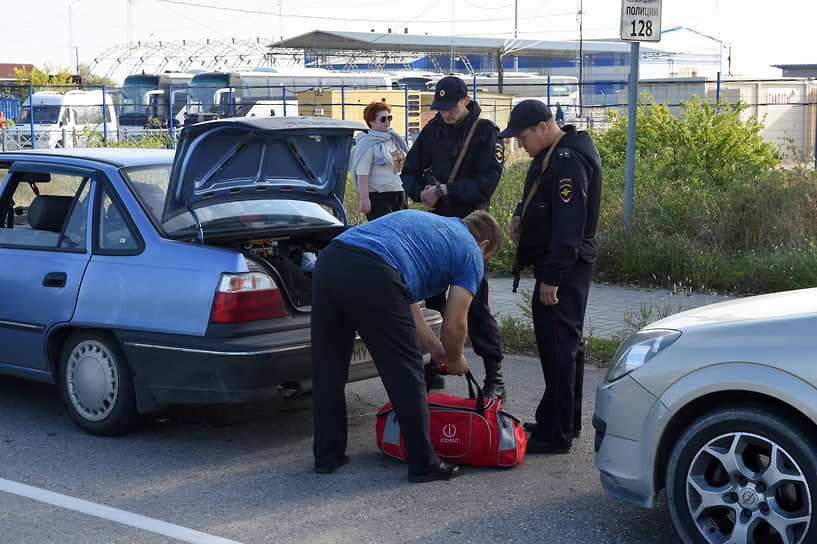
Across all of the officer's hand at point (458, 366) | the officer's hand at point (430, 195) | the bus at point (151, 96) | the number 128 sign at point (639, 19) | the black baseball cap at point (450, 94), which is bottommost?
the officer's hand at point (458, 366)

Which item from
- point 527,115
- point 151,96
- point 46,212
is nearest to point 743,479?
point 527,115

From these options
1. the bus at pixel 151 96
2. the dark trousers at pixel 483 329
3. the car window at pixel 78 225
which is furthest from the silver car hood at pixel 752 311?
the bus at pixel 151 96

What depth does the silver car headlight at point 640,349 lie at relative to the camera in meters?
3.86

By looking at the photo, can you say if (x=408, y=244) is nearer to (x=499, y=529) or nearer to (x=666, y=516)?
(x=499, y=529)

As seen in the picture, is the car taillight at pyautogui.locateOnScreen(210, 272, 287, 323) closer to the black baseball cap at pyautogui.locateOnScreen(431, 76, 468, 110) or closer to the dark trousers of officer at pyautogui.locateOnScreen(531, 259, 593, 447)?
the dark trousers of officer at pyautogui.locateOnScreen(531, 259, 593, 447)

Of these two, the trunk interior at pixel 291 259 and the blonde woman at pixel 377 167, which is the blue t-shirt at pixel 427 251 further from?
the blonde woman at pixel 377 167

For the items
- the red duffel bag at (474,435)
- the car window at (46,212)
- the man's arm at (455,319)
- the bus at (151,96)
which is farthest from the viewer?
the bus at (151,96)

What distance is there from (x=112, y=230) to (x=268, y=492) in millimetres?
1819

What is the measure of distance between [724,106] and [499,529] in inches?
428

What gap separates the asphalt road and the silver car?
360 mm

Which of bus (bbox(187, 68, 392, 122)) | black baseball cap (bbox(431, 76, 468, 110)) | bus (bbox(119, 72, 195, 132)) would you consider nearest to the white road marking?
black baseball cap (bbox(431, 76, 468, 110))

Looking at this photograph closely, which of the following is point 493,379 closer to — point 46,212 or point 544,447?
point 544,447

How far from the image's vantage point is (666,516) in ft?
13.8

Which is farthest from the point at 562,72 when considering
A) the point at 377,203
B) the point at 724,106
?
the point at 377,203
